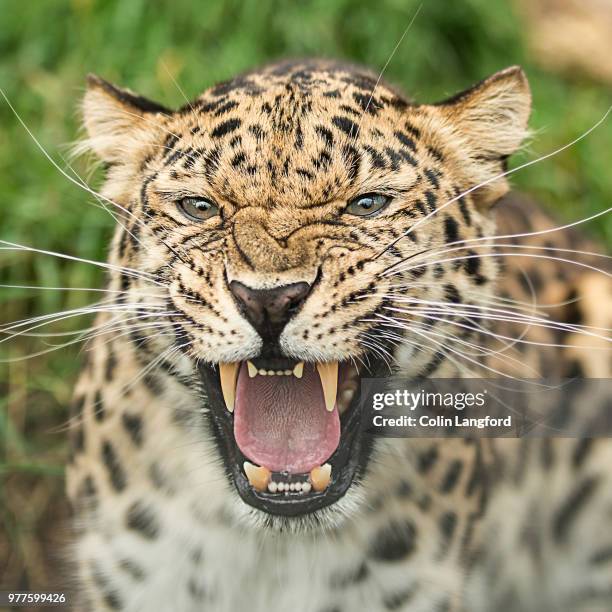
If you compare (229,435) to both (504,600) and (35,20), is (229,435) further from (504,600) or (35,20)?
(35,20)

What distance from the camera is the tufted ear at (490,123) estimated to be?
2.42 meters

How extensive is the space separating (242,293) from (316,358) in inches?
8.1

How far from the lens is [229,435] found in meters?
2.34

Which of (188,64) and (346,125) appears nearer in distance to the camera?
(346,125)

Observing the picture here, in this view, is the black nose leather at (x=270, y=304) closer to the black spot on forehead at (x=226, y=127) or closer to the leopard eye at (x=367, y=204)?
the leopard eye at (x=367, y=204)

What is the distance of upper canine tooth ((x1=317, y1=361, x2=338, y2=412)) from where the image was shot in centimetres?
222

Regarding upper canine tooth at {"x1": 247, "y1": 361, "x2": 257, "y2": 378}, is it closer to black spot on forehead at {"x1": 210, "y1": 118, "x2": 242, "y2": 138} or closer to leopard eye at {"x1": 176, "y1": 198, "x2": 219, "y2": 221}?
leopard eye at {"x1": 176, "y1": 198, "x2": 219, "y2": 221}

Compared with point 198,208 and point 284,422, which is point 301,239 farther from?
point 284,422

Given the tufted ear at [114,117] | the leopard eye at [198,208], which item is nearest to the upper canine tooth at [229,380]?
the leopard eye at [198,208]

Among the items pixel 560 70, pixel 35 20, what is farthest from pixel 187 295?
pixel 560 70

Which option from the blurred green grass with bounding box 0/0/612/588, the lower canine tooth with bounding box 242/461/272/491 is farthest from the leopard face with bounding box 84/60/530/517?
the blurred green grass with bounding box 0/0/612/588

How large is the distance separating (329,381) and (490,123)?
0.74m

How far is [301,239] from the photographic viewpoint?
2.12m

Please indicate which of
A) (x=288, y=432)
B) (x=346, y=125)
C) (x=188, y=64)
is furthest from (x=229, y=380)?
(x=188, y=64)
